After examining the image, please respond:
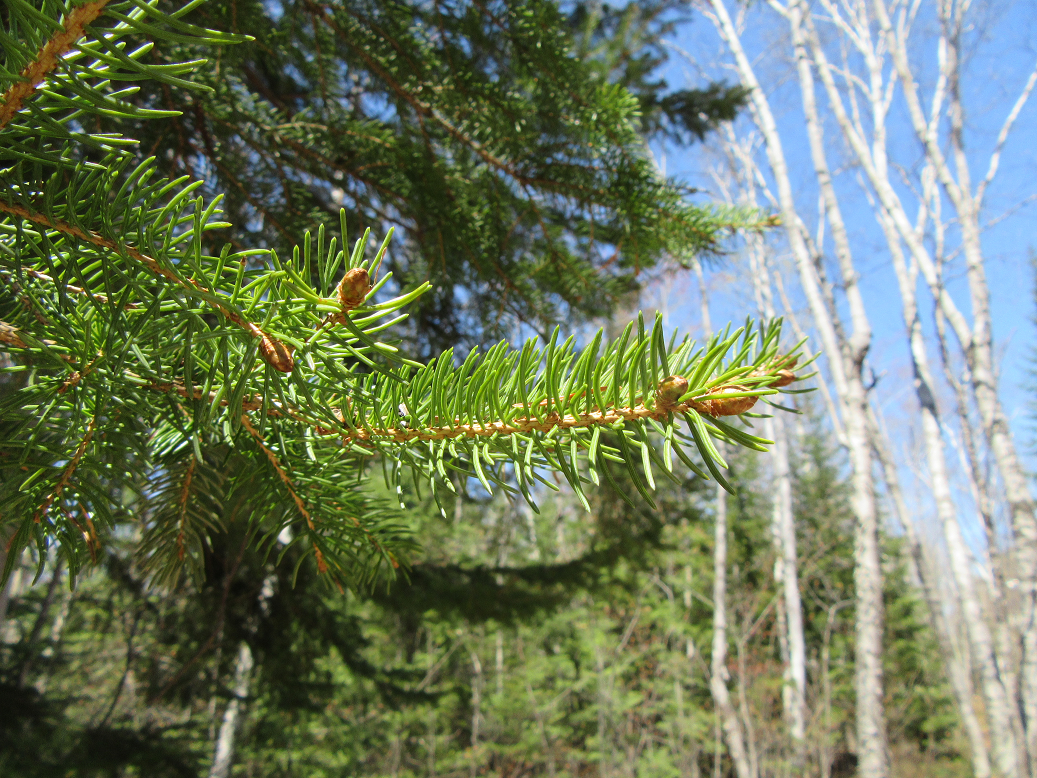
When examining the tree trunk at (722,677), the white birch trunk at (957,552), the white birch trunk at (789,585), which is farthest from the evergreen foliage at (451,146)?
the white birch trunk at (789,585)

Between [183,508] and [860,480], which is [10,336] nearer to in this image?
[183,508]

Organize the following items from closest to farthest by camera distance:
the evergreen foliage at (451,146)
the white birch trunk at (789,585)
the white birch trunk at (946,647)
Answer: the evergreen foliage at (451,146), the white birch trunk at (946,647), the white birch trunk at (789,585)

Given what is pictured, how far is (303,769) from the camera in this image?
15.9 ft

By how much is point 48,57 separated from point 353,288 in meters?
0.14

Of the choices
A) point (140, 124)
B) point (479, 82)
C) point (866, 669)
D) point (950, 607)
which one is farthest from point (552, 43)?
point (950, 607)

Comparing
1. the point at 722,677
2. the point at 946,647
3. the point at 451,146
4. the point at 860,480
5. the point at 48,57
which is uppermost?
the point at 451,146

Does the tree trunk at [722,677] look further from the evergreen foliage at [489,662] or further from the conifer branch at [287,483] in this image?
the conifer branch at [287,483]

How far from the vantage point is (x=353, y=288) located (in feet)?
0.82

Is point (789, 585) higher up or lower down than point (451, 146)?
lower down

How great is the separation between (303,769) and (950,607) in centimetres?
1771

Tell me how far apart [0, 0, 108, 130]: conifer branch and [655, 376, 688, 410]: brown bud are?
0.94 feet

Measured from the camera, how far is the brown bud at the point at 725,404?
0.94 ft

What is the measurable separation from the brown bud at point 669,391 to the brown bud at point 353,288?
0.16 m

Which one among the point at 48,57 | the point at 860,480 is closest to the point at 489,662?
the point at 860,480
